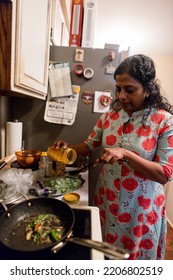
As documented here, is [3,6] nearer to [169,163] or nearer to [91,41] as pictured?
[169,163]

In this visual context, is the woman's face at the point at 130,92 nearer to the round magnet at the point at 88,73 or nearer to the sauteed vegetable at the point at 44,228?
the round magnet at the point at 88,73

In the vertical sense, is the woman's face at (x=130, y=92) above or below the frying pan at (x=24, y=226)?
above

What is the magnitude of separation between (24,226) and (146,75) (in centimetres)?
78

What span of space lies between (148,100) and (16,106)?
91 cm

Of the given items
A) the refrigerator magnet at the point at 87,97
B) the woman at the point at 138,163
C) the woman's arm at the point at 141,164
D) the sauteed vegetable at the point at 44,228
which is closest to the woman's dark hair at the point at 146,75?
the woman at the point at 138,163

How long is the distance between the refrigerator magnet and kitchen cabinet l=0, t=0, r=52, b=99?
1.22 feet

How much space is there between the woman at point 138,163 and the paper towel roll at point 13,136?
0.36m

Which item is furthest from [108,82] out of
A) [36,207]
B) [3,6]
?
[36,207]

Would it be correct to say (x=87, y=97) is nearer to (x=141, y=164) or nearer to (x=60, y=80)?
(x=60, y=80)

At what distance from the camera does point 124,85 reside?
31.9 inches

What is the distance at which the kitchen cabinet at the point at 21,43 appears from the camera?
21.0 inches

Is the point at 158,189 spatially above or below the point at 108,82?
→ below

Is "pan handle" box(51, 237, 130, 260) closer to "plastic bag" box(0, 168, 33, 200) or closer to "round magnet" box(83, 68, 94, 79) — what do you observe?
"plastic bag" box(0, 168, 33, 200)

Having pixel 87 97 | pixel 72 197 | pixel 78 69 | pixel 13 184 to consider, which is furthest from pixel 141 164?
pixel 78 69
